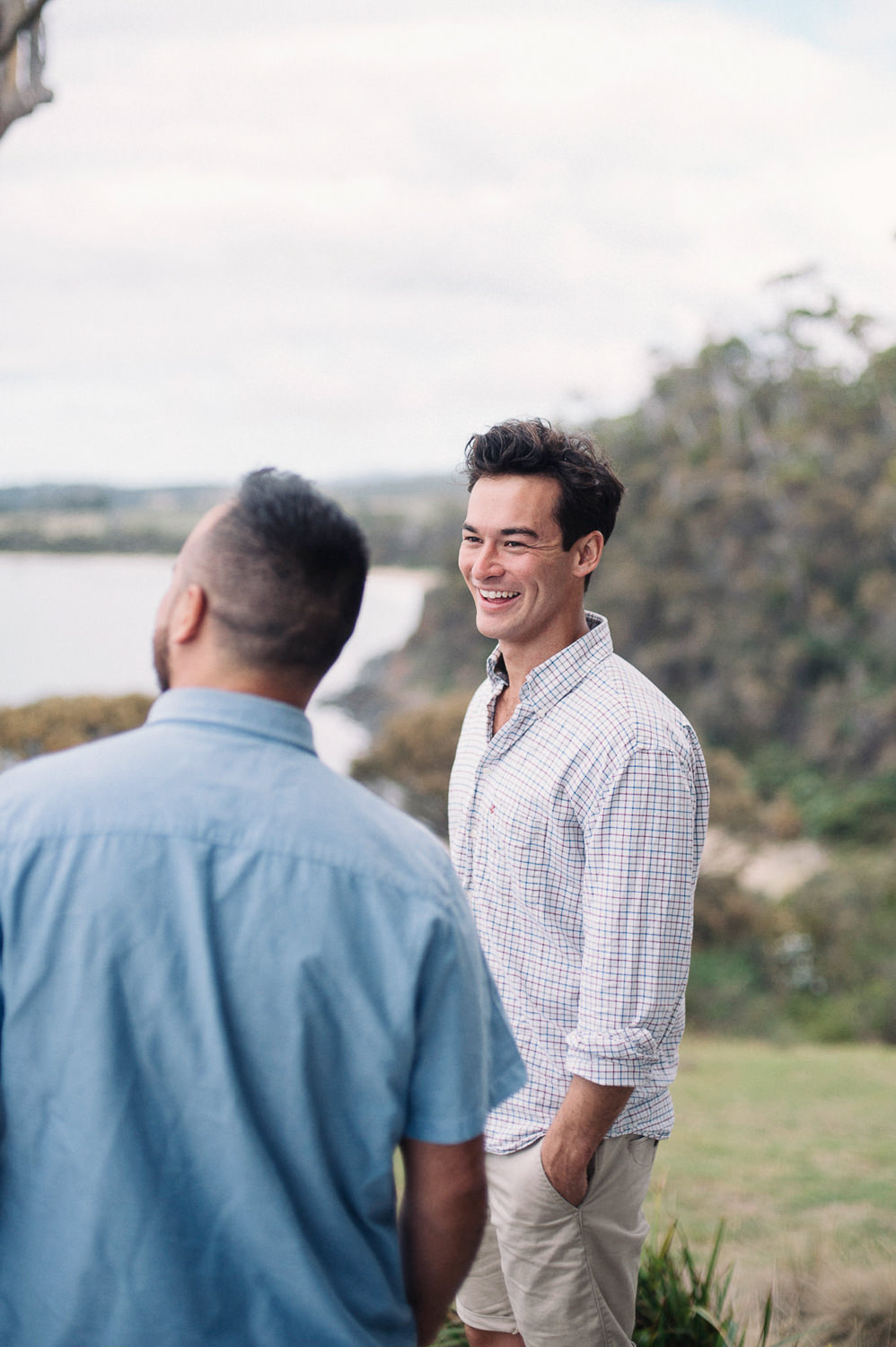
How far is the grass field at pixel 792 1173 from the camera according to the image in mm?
3092

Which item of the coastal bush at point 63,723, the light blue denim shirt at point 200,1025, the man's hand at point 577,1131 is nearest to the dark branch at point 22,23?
the light blue denim shirt at point 200,1025

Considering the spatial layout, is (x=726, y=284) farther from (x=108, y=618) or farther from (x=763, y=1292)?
(x=763, y=1292)

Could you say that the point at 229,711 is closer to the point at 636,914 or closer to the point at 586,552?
the point at 636,914

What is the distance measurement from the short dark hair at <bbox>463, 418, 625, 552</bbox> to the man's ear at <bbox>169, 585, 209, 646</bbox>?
959 millimetres

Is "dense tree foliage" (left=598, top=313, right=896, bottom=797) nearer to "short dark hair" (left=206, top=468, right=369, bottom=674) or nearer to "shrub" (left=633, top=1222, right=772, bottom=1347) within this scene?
"shrub" (left=633, top=1222, right=772, bottom=1347)

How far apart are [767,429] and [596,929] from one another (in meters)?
35.0

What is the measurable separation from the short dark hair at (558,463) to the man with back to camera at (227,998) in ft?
2.89

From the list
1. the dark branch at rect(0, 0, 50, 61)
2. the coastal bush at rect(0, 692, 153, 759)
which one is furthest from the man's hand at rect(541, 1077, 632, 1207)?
the coastal bush at rect(0, 692, 153, 759)

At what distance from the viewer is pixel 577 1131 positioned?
5.65 feet

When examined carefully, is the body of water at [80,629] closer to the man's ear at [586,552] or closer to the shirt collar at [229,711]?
the man's ear at [586,552]

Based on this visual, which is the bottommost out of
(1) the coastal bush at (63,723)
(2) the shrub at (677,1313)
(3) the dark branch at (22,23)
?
(1) the coastal bush at (63,723)

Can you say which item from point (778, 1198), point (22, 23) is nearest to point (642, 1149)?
point (22, 23)

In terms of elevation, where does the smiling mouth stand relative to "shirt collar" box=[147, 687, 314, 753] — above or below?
above

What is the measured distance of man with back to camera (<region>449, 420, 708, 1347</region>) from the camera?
5.66ft
